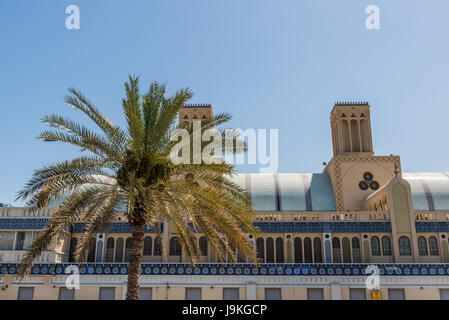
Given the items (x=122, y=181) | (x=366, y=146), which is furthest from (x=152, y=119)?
(x=366, y=146)

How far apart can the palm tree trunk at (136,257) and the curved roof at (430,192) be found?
23069 mm

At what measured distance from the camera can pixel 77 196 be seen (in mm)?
14227

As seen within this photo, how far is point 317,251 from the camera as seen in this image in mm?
25516

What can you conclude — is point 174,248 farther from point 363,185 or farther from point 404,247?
point 363,185

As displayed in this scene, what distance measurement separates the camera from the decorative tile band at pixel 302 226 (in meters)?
25.0

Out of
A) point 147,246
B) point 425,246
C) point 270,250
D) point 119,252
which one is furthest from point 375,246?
point 119,252

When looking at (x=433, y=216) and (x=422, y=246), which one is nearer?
(x=422, y=246)

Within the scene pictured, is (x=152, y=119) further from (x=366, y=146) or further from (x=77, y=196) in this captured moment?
(x=366, y=146)

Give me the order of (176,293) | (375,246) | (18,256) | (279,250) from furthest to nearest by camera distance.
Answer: (279,250) → (375,246) → (18,256) → (176,293)

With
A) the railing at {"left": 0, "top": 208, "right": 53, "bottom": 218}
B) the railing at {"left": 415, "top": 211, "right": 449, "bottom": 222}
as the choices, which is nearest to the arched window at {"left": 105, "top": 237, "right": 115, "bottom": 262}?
the railing at {"left": 0, "top": 208, "right": 53, "bottom": 218}

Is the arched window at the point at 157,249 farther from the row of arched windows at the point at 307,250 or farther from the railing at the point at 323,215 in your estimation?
the row of arched windows at the point at 307,250

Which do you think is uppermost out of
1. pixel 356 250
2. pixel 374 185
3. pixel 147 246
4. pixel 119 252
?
pixel 374 185

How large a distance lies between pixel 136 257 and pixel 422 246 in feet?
57.9

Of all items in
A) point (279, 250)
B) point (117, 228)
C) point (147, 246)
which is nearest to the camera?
point (279, 250)
